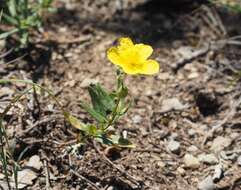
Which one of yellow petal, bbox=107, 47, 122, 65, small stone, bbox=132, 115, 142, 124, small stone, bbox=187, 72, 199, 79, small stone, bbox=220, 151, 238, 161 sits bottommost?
small stone, bbox=220, 151, 238, 161

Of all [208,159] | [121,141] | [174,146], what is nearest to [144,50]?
[121,141]

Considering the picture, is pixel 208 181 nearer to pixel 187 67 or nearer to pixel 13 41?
pixel 187 67

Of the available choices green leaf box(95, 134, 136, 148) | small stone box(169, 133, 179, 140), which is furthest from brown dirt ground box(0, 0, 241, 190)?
green leaf box(95, 134, 136, 148)

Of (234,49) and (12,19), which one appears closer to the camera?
(12,19)

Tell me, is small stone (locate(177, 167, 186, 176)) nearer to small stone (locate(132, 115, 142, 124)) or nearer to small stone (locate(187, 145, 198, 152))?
small stone (locate(187, 145, 198, 152))

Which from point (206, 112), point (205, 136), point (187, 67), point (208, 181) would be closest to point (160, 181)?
point (208, 181)

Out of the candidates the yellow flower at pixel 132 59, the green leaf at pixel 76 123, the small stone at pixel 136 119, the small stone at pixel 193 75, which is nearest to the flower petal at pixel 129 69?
the yellow flower at pixel 132 59

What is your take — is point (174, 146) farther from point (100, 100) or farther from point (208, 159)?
point (100, 100)
